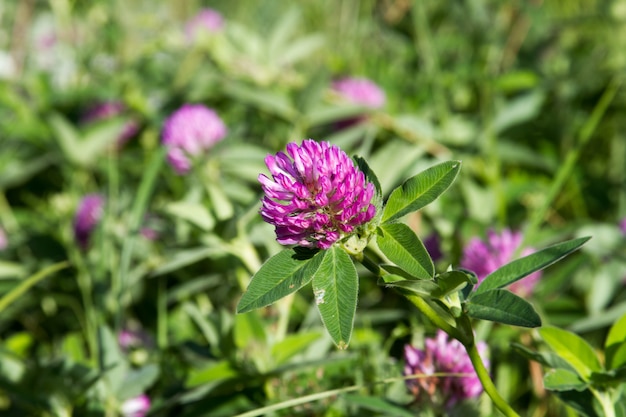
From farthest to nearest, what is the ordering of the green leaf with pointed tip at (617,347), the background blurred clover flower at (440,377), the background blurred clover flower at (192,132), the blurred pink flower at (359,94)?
the blurred pink flower at (359,94), the background blurred clover flower at (192,132), the background blurred clover flower at (440,377), the green leaf with pointed tip at (617,347)

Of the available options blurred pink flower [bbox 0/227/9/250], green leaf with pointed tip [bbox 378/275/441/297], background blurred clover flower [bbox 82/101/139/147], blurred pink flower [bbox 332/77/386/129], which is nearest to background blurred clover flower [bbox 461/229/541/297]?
green leaf with pointed tip [bbox 378/275/441/297]

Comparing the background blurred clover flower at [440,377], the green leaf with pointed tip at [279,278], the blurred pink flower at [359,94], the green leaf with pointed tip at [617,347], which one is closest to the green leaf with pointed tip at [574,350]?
the green leaf with pointed tip at [617,347]

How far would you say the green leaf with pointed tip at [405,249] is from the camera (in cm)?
59

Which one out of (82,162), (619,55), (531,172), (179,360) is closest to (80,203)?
(82,162)

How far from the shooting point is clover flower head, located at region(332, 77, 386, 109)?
5.85ft

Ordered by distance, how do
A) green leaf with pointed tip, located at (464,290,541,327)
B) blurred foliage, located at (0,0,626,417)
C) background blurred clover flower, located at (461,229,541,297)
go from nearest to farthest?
green leaf with pointed tip, located at (464,290,541,327)
blurred foliage, located at (0,0,626,417)
background blurred clover flower, located at (461,229,541,297)

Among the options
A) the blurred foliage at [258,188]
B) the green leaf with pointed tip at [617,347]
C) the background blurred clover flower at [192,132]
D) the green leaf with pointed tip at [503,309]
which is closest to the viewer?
the green leaf with pointed tip at [503,309]

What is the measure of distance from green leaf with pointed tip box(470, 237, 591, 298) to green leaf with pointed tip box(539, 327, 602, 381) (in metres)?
0.10

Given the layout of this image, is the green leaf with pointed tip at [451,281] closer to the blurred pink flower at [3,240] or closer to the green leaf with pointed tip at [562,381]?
the green leaf with pointed tip at [562,381]

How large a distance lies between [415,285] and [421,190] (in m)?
0.07

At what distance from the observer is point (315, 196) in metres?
0.61

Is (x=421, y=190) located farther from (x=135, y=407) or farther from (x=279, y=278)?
(x=135, y=407)

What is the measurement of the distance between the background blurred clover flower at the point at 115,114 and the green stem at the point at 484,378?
1.32 metres

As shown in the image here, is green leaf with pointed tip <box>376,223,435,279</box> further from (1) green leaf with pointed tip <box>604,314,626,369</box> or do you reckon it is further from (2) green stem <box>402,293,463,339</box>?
(1) green leaf with pointed tip <box>604,314,626,369</box>
